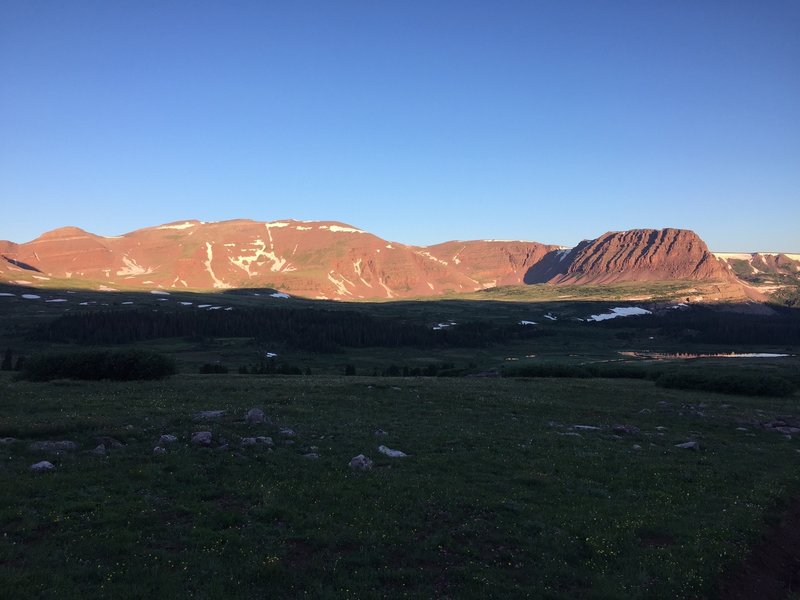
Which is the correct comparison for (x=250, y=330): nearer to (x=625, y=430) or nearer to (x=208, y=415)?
(x=208, y=415)

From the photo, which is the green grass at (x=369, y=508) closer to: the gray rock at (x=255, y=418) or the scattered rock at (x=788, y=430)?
the gray rock at (x=255, y=418)

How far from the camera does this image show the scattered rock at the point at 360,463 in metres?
22.1

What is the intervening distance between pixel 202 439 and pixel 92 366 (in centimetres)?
2790

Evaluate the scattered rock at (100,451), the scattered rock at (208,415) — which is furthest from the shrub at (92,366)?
the scattered rock at (100,451)

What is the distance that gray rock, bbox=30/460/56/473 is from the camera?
1886cm

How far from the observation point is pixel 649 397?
51625 millimetres

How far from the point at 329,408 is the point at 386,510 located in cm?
1896

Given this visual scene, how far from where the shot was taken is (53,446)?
851 inches

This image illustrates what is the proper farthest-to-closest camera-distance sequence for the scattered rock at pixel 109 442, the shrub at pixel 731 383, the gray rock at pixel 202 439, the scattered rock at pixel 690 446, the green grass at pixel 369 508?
the shrub at pixel 731 383
the scattered rock at pixel 690 446
the gray rock at pixel 202 439
the scattered rock at pixel 109 442
the green grass at pixel 369 508

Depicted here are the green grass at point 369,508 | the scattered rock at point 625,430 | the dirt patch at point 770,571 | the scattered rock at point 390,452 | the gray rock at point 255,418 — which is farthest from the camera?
the scattered rock at point 625,430

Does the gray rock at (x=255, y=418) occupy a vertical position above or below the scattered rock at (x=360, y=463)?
above

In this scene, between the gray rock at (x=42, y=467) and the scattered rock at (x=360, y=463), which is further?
the scattered rock at (x=360, y=463)

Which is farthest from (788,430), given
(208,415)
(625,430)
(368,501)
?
(208,415)

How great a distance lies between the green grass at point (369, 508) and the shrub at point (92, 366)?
35.0 feet
